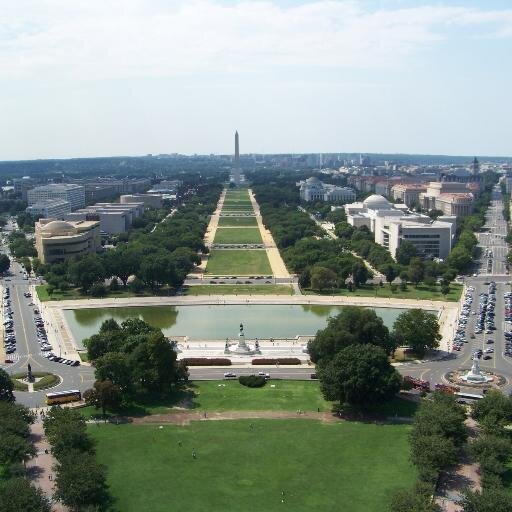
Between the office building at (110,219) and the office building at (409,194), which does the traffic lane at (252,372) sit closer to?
the office building at (110,219)

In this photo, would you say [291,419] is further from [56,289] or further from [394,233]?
[394,233]

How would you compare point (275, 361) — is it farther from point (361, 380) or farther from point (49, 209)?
point (49, 209)

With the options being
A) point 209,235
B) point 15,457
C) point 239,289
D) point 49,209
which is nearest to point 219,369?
point 15,457

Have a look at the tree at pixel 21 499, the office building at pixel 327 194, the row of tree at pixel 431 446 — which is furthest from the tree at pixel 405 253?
the office building at pixel 327 194

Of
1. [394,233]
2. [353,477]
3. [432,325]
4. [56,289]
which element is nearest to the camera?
[353,477]

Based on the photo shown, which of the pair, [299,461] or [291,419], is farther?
[291,419]

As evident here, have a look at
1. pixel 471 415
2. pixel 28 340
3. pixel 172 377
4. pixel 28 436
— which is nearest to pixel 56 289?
pixel 28 340
